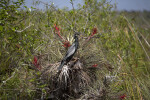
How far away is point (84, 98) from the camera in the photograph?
2467 mm

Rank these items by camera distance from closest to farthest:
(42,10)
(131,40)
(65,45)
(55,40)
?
1. (65,45)
2. (55,40)
3. (42,10)
4. (131,40)

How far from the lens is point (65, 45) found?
2.67 metres

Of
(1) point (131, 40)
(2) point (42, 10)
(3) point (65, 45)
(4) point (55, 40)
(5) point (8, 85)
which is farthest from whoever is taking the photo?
(1) point (131, 40)

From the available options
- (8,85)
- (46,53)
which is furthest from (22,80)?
(46,53)

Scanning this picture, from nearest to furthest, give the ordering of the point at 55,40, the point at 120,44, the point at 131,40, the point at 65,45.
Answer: the point at 65,45
the point at 55,40
the point at 120,44
the point at 131,40

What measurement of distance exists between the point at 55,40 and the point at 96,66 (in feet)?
2.87

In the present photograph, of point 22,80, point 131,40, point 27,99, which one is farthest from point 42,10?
point 131,40

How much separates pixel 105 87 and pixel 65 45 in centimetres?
91

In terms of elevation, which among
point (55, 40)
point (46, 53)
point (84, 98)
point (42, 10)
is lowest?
→ point (84, 98)

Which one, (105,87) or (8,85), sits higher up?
(8,85)

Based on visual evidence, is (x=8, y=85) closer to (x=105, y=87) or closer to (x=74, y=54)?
(x=74, y=54)

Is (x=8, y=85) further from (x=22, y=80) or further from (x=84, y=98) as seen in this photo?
(x=84, y=98)

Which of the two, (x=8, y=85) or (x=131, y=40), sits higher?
(x=131, y=40)

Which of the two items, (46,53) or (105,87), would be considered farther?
(46,53)
